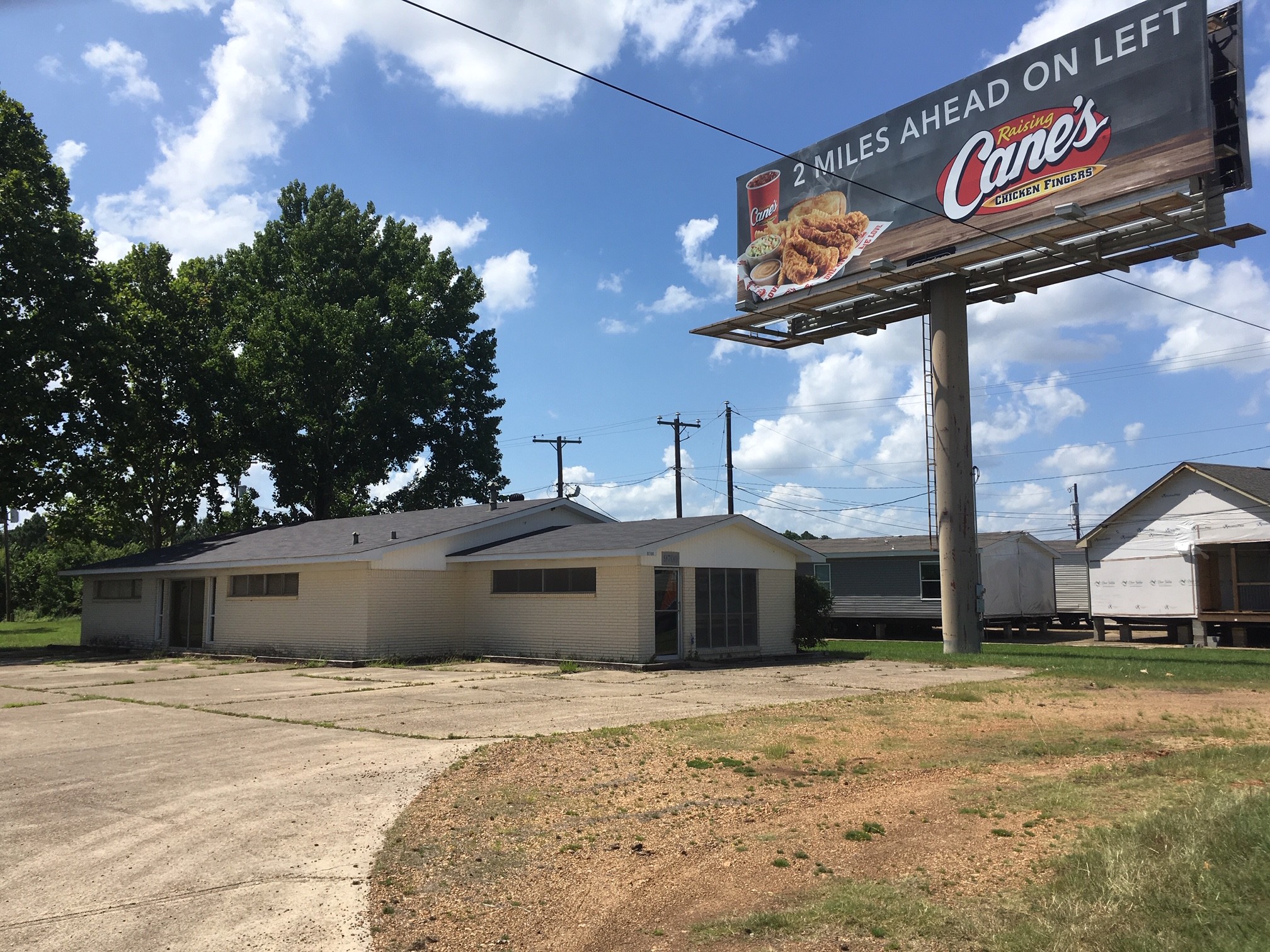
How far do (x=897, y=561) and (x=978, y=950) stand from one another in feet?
106

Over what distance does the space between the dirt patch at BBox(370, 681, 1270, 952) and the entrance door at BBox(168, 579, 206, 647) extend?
2118 cm

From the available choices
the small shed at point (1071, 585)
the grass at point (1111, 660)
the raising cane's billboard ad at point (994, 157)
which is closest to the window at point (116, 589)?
the raising cane's billboard ad at point (994, 157)

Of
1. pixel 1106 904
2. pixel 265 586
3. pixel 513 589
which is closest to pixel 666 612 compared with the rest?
pixel 513 589

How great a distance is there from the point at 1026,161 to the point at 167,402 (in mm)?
32569

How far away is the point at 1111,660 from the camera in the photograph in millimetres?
22438

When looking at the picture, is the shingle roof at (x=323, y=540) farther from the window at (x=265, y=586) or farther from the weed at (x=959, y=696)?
the weed at (x=959, y=696)

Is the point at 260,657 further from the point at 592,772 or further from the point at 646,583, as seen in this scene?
the point at 592,772

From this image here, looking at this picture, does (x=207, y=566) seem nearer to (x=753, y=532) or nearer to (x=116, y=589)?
(x=116, y=589)

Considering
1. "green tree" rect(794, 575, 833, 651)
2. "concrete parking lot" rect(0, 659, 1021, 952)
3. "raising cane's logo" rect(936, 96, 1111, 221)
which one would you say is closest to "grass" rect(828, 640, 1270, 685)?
"green tree" rect(794, 575, 833, 651)

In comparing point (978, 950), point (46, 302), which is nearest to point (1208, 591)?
point (978, 950)

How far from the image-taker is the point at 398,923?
17.6 feet

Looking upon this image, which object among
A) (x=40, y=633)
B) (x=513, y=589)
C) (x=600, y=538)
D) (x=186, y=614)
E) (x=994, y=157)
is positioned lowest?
(x=40, y=633)

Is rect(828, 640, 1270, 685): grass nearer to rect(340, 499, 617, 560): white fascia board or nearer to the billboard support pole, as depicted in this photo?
the billboard support pole

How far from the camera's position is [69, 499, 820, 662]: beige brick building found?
73.4 ft
